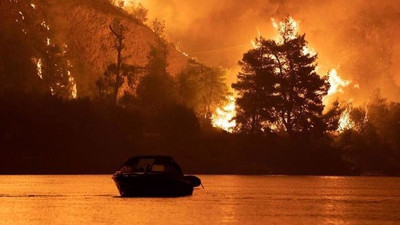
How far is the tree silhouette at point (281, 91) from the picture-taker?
618 feet

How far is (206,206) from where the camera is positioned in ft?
305

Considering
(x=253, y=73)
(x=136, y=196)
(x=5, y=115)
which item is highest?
(x=253, y=73)

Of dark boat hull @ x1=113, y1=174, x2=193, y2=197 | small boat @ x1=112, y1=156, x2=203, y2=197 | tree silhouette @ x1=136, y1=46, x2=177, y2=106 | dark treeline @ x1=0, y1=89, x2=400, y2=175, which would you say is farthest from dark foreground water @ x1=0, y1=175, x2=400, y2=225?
tree silhouette @ x1=136, y1=46, x2=177, y2=106

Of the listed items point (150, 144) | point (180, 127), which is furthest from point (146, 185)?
point (180, 127)

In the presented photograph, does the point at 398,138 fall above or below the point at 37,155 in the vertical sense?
above

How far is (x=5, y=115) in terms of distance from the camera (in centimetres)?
15638

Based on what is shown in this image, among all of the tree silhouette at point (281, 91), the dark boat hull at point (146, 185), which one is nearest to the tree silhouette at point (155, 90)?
the tree silhouette at point (281, 91)

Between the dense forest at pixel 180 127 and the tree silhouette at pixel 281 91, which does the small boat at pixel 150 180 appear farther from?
the tree silhouette at pixel 281 91

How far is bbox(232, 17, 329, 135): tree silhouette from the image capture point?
188 m

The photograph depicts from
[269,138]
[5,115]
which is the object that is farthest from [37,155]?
[269,138]

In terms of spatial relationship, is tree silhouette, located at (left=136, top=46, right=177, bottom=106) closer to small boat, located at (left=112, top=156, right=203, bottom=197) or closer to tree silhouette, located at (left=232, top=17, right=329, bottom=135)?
tree silhouette, located at (left=232, top=17, right=329, bottom=135)

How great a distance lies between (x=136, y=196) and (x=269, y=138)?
8248cm

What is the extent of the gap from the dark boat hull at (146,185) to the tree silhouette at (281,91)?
82395mm

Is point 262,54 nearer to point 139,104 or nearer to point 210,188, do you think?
point 139,104
